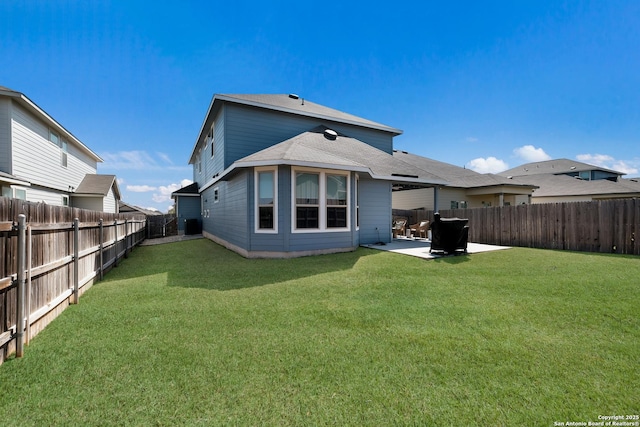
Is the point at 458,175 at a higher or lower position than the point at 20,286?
higher

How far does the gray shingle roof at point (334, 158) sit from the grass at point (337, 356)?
3896 millimetres

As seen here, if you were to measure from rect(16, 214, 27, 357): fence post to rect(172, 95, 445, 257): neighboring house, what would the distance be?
5.21m

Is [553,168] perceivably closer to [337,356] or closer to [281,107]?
[281,107]

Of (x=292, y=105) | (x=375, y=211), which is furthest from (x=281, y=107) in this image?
(x=375, y=211)

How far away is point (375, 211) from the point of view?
34.5 ft

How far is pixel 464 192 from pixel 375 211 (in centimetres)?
1212

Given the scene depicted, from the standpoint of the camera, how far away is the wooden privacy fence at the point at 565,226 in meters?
8.09

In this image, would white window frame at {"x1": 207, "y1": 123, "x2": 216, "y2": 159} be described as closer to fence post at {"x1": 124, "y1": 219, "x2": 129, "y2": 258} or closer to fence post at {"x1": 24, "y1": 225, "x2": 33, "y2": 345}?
fence post at {"x1": 124, "y1": 219, "x2": 129, "y2": 258}

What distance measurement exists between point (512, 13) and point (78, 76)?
17.5 m

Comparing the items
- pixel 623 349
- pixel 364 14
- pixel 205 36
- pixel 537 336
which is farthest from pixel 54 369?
pixel 364 14

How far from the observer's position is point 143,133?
1898 centimetres

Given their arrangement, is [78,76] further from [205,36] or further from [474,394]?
[474,394]

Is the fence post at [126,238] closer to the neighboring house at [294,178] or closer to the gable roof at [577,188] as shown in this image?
the neighboring house at [294,178]

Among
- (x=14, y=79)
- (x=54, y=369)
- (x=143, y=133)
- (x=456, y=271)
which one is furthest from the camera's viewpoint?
(x=143, y=133)
